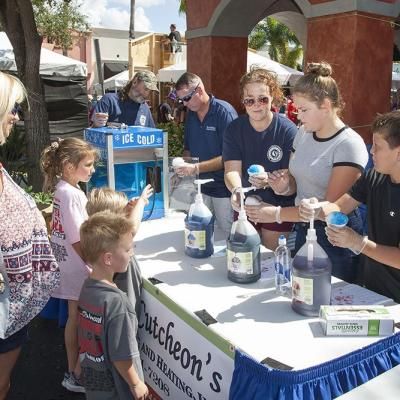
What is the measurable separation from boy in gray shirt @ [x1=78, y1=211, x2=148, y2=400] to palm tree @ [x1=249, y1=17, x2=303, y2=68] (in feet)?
91.6

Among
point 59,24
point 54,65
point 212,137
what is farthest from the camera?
point 59,24

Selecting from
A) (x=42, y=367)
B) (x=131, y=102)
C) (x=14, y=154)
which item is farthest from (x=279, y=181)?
(x=14, y=154)

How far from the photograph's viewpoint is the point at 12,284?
1867 millimetres

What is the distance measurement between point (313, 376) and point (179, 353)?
2.15 feet

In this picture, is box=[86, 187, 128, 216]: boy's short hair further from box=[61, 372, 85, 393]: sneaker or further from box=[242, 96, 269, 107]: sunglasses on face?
box=[61, 372, 85, 393]: sneaker

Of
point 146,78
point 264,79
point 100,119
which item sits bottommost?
point 100,119

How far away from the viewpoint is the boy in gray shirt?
5.66 feet

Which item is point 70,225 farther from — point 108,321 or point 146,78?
point 146,78

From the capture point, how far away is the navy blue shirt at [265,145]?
8.65 feet

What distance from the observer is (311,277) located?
5.26ft

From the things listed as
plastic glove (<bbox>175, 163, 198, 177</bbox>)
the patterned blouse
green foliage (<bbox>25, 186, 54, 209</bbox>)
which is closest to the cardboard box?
the patterned blouse

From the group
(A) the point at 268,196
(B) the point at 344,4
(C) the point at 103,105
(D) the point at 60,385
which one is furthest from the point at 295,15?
(D) the point at 60,385

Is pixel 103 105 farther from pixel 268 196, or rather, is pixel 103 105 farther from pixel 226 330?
pixel 226 330

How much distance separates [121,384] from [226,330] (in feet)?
1.74
